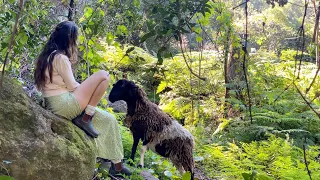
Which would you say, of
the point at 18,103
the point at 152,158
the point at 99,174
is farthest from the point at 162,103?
the point at 18,103

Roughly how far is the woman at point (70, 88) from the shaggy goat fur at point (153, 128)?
840mm

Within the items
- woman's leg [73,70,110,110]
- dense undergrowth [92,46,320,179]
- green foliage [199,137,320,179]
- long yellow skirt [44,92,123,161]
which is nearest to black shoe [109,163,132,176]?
long yellow skirt [44,92,123,161]

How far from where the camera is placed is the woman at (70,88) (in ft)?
10.6

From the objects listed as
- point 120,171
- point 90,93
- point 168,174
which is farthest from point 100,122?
point 168,174

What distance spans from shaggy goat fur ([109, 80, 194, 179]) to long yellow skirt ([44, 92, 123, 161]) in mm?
772

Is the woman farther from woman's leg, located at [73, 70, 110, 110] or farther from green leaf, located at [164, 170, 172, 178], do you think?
green leaf, located at [164, 170, 172, 178]

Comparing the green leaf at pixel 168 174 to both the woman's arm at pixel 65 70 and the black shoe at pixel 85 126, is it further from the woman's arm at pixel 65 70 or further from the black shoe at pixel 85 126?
the woman's arm at pixel 65 70

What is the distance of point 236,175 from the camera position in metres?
4.85

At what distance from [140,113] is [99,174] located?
1222mm

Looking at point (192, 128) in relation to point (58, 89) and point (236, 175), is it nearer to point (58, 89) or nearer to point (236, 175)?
point (236, 175)

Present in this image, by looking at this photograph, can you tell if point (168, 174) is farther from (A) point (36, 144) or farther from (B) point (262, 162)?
(A) point (36, 144)

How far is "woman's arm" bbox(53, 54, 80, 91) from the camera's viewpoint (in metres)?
3.32

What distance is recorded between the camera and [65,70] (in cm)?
334

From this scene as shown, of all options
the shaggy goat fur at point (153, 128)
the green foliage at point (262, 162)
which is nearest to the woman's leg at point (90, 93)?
the shaggy goat fur at point (153, 128)
